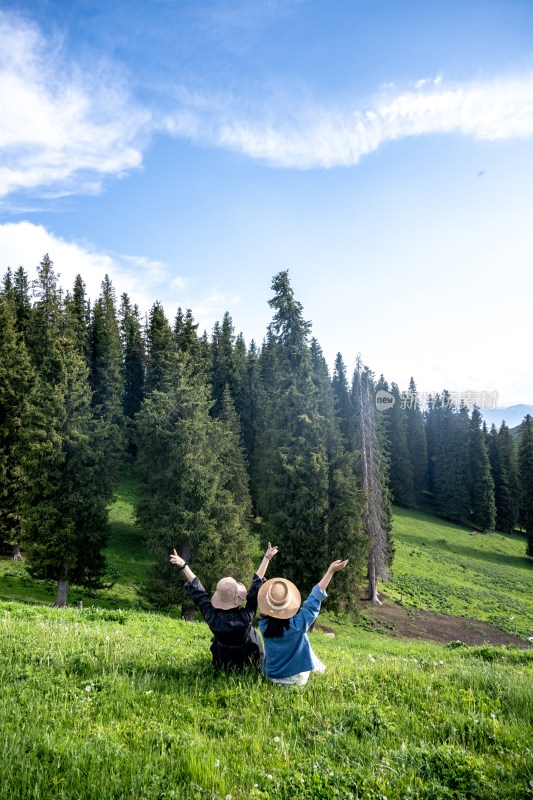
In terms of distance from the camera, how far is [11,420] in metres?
27.2

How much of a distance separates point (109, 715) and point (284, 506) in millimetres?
16945

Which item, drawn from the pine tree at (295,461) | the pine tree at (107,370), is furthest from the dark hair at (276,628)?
the pine tree at (107,370)

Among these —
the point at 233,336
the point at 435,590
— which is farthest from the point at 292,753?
the point at 233,336

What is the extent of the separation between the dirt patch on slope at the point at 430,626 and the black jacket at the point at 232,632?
22916 mm

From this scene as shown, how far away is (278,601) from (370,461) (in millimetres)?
28301

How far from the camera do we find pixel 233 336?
70125 millimetres

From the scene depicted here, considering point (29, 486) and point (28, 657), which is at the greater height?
point (29, 486)

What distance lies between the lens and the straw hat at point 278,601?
5.60 m

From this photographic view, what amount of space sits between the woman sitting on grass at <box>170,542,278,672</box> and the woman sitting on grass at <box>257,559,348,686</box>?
248 mm

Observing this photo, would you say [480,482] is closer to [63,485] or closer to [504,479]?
[504,479]

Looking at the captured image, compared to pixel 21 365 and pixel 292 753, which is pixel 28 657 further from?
pixel 21 365

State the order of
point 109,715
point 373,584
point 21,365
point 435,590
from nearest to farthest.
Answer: point 109,715, point 21,365, point 373,584, point 435,590

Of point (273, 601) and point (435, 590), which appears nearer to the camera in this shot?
point (273, 601)

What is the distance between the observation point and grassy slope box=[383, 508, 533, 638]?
33562mm
